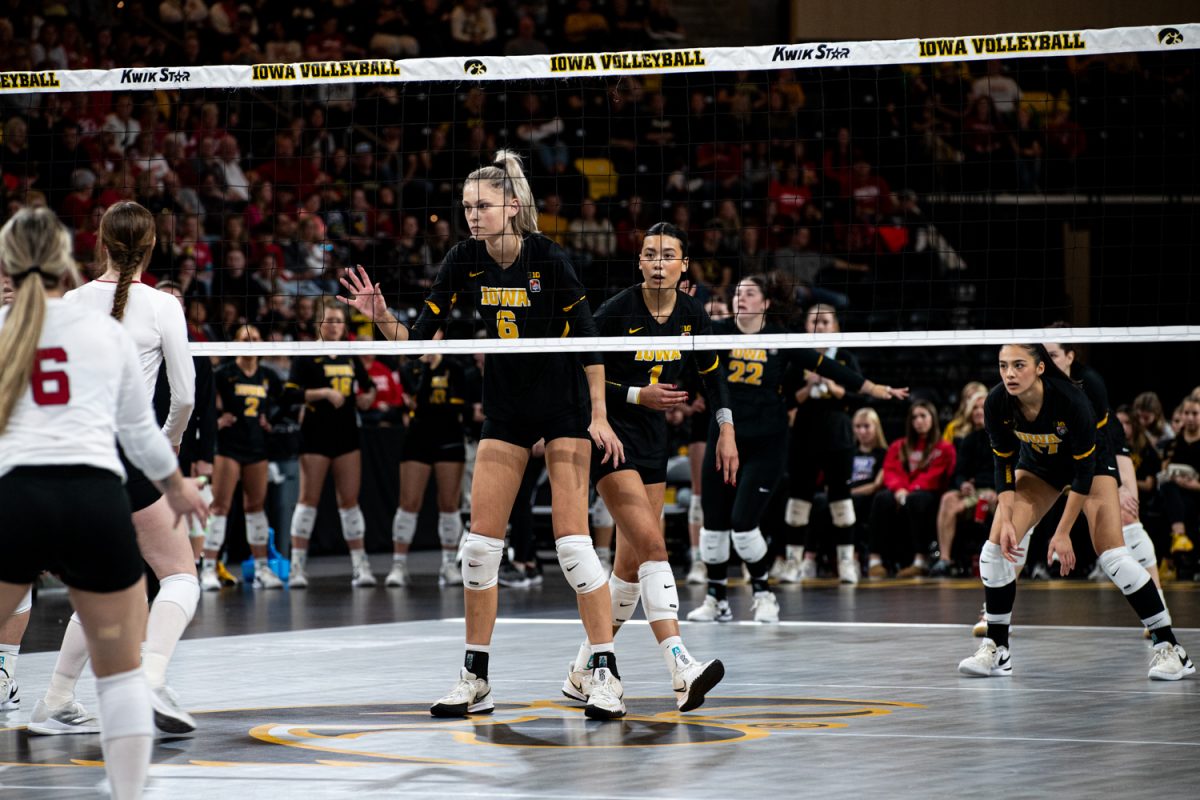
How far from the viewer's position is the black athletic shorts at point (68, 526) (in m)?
4.25

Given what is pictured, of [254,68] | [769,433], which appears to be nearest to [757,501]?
[769,433]

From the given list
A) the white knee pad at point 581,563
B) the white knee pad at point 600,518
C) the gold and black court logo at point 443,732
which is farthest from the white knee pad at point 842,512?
the white knee pad at point 581,563

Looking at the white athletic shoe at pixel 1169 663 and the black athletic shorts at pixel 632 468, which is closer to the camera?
the black athletic shorts at pixel 632 468

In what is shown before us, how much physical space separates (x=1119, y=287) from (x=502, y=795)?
16212 mm

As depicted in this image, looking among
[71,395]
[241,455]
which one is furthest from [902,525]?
[71,395]

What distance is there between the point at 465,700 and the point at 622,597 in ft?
3.52

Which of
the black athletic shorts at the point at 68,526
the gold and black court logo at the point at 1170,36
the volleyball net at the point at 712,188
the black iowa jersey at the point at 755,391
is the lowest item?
the black athletic shorts at the point at 68,526

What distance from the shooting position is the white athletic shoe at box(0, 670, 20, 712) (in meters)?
6.99

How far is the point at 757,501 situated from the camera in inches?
437

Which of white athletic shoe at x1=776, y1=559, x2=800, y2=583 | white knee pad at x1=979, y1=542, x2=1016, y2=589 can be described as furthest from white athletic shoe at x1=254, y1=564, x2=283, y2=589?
white knee pad at x1=979, y1=542, x2=1016, y2=589

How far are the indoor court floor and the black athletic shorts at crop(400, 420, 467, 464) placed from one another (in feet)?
9.90

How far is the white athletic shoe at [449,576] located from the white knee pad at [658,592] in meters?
7.53

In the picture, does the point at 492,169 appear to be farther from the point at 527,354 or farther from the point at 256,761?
the point at 256,761

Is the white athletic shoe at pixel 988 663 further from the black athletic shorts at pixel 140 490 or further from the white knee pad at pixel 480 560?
the black athletic shorts at pixel 140 490
